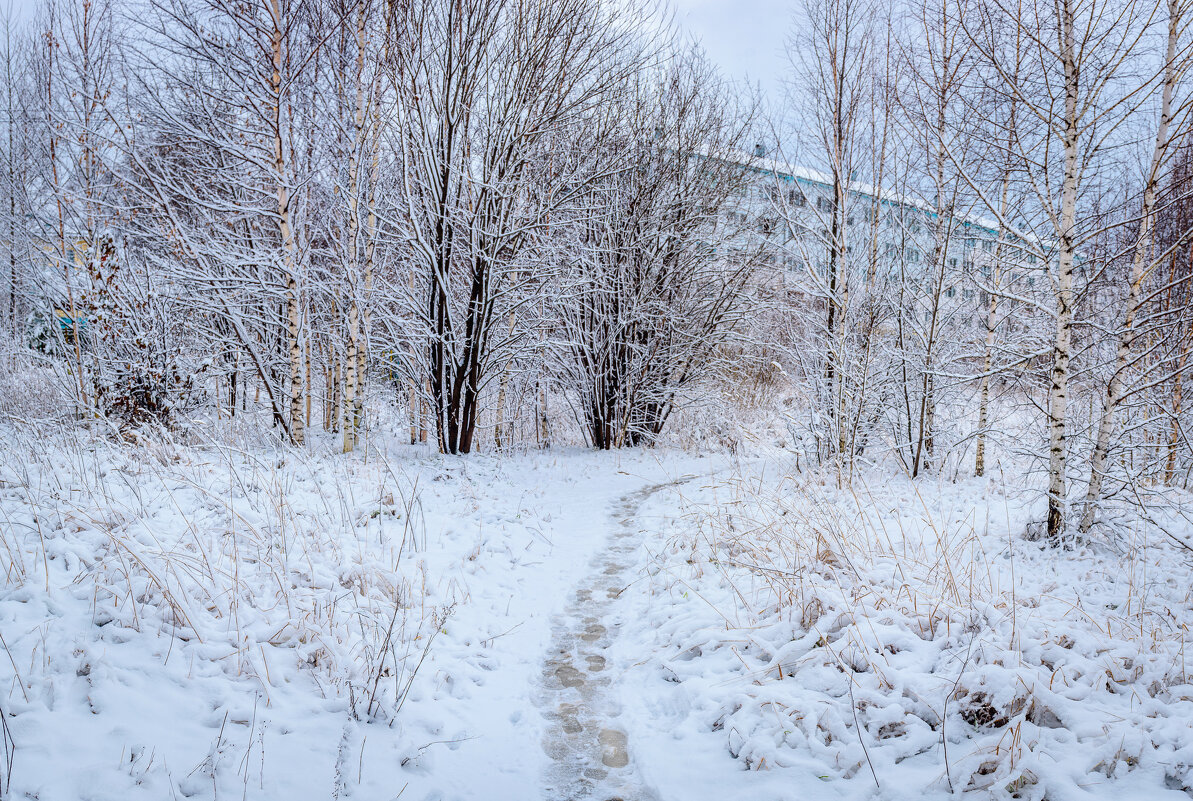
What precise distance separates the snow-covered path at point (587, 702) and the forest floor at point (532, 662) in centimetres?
2

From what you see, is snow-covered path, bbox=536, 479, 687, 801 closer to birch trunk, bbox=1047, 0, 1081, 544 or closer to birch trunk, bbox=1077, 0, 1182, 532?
birch trunk, bbox=1047, 0, 1081, 544

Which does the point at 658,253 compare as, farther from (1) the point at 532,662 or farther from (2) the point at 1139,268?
(1) the point at 532,662

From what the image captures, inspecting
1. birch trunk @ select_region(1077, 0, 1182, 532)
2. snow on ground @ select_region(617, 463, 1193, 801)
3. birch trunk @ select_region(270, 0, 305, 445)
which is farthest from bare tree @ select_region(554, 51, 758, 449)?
snow on ground @ select_region(617, 463, 1193, 801)

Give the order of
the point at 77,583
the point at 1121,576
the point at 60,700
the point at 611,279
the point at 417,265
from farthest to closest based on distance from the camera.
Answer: the point at 611,279
the point at 417,265
the point at 1121,576
the point at 77,583
the point at 60,700

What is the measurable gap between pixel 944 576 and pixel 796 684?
4.78ft

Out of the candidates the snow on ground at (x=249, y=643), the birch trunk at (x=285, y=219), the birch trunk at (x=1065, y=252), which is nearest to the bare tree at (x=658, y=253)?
the birch trunk at (x=285, y=219)

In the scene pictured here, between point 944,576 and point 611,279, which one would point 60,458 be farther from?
point 611,279

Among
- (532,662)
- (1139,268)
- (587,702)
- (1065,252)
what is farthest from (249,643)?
(1139,268)

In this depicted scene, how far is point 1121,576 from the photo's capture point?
4.32 metres

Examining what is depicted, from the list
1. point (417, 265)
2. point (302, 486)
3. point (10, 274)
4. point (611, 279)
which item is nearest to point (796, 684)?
point (302, 486)

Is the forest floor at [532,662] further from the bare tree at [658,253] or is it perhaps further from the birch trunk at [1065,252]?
the bare tree at [658,253]

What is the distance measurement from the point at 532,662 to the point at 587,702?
1.69 feet

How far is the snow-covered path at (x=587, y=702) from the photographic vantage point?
244 centimetres

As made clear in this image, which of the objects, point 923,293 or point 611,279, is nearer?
point 923,293
